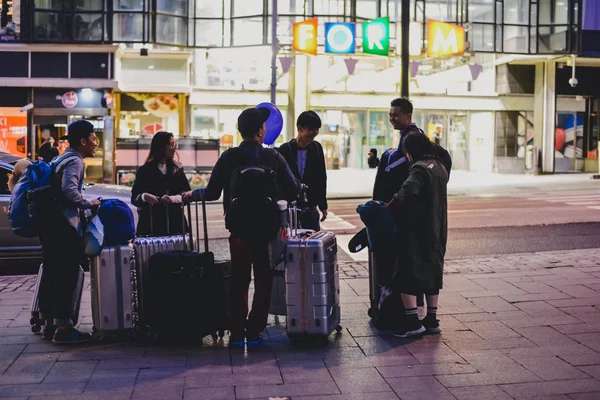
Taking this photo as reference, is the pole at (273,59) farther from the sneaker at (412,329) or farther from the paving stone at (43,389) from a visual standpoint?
the paving stone at (43,389)

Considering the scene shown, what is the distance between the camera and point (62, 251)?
6492 mm

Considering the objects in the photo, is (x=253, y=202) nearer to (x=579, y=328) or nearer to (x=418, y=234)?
(x=418, y=234)

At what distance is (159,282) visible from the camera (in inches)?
248

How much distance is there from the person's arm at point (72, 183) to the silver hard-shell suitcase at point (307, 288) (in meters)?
1.67

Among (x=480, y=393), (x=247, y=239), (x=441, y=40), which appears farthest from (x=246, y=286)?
(x=441, y=40)

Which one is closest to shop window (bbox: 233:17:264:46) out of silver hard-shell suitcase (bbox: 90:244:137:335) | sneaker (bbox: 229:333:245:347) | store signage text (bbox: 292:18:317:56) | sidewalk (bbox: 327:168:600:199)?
store signage text (bbox: 292:18:317:56)

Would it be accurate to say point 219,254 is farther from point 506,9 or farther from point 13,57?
point 506,9

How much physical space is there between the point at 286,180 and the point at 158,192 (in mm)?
1277

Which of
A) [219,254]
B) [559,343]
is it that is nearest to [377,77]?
[219,254]

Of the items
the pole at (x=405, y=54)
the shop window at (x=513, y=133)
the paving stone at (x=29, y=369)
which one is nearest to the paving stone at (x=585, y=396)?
the paving stone at (x=29, y=369)

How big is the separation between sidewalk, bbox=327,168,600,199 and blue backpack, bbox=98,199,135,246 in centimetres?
1691

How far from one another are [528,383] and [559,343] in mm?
1123

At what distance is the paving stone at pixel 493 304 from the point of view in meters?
7.52

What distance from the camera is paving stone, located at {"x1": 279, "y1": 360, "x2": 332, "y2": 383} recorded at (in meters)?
5.44
